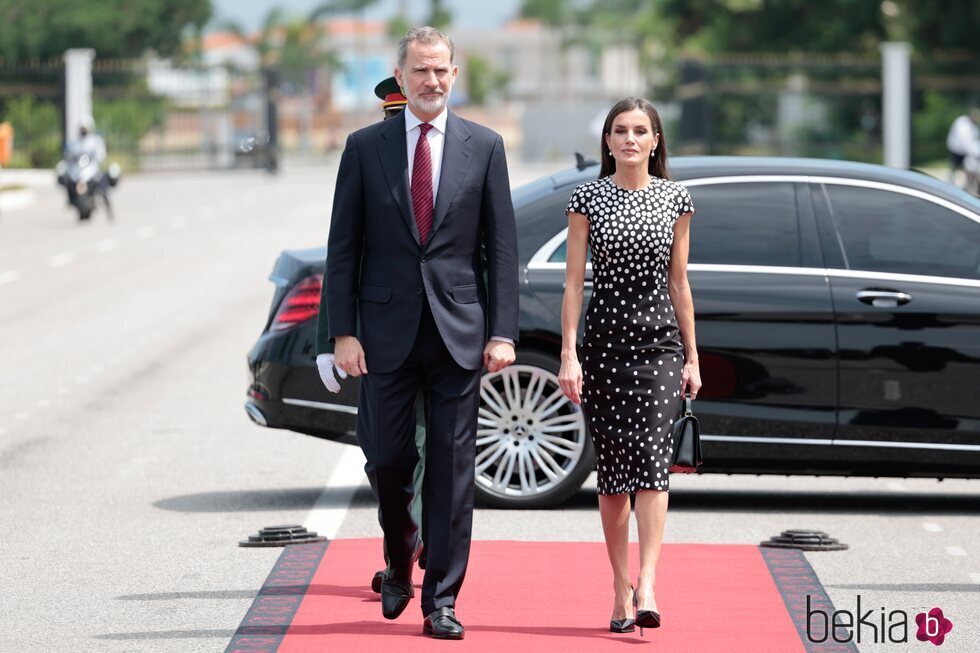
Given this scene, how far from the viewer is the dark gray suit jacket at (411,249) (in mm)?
6281

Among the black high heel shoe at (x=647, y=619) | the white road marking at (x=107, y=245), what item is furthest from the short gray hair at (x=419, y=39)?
the white road marking at (x=107, y=245)

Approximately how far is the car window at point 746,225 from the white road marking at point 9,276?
586 inches

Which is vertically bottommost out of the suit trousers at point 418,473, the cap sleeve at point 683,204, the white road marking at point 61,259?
the white road marking at point 61,259

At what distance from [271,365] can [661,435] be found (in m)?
3.18

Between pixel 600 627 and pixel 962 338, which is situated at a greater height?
pixel 962 338

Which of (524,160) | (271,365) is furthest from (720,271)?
(524,160)

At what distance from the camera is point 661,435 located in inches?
255

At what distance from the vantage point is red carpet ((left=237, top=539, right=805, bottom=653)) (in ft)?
20.8

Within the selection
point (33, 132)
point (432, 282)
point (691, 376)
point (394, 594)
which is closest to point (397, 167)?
point (432, 282)

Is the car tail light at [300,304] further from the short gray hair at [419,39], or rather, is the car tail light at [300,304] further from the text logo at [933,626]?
the text logo at [933,626]

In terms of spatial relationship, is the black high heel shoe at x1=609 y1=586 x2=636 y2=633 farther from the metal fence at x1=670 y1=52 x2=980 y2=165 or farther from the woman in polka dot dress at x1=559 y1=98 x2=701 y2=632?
the metal fence at x1=670 y1=52 x2=980 y2=165

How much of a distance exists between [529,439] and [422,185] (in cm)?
284

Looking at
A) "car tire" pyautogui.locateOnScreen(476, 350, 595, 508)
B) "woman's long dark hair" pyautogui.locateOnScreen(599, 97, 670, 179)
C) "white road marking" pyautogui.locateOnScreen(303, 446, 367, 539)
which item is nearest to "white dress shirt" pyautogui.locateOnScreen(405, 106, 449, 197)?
"woman's long dark hair" pyautogui.locateOnScreen(599, 97, 670, 179)

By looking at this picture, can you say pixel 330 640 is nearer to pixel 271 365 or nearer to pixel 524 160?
pixel 271 365
